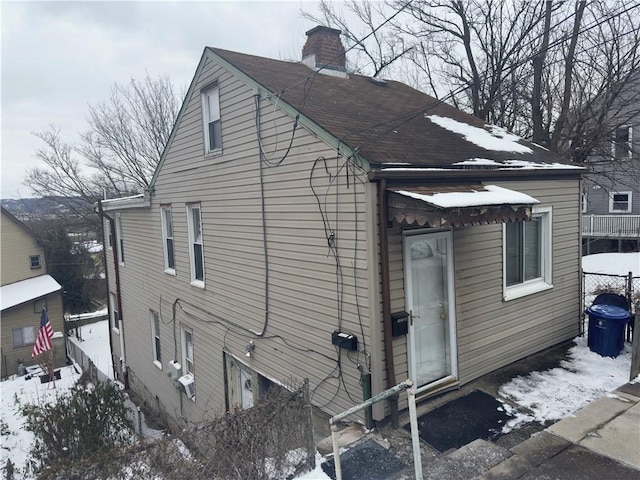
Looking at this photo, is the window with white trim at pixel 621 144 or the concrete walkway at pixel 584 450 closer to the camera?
the concrete walkway at pixel 584 450

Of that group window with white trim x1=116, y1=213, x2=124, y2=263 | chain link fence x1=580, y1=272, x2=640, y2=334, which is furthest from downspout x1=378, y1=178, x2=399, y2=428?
window with white trim x1=116, y1=213, x2=124, y2=263

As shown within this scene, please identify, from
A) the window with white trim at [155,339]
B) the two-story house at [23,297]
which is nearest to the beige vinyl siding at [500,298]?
the window with white trim at [155,339]

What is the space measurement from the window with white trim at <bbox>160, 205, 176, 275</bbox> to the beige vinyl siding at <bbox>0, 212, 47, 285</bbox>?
19.9 meters

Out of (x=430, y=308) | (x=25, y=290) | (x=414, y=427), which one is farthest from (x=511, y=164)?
(x=25, y=290)

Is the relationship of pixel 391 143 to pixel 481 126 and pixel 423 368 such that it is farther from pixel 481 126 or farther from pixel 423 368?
pixel 481 126

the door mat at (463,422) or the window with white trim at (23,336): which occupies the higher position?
the door mat at (463,422)

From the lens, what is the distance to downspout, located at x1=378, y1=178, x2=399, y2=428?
16.9 feet

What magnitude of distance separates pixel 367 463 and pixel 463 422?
1473 mm

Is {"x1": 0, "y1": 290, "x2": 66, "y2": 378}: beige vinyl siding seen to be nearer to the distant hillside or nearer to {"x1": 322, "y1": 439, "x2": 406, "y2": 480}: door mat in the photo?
the distant hillside

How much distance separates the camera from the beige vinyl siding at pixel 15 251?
25422 millimetres

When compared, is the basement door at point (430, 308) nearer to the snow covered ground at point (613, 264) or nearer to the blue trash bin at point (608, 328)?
the blue trash bin at point (608, 328)

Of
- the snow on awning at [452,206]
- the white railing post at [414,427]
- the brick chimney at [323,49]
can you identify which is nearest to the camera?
the white railing post at [414,427]

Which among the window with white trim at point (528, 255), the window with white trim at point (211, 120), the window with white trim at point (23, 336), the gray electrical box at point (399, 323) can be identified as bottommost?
the window with white trim at point (23, 336)

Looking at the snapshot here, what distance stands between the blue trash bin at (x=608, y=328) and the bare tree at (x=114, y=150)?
2824 cm
